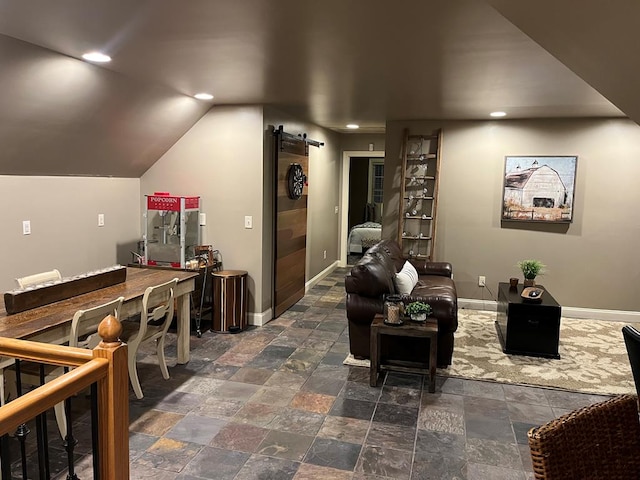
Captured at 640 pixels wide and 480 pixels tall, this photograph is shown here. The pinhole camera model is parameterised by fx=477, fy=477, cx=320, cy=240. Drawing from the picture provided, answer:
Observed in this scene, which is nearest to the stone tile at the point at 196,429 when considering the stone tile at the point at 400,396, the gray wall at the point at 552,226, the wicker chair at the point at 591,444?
the stone tile at the point at 400,396

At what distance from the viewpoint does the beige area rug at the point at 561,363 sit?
3811mm

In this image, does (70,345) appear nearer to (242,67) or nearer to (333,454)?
(333,454)

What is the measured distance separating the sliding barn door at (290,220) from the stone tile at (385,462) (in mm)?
2799

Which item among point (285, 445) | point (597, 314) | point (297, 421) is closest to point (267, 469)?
point (285, 445)

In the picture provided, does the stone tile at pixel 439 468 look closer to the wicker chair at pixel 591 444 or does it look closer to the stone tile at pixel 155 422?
the wicker chair at pixel 591 444

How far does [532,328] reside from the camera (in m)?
4.34

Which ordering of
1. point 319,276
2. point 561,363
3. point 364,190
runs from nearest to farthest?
point 561,363 < point 319,276 < point 364,190

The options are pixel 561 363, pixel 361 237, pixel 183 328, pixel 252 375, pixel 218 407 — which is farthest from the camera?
pixel 361 237

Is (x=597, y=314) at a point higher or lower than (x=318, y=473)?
higher

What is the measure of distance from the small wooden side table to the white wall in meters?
2.79

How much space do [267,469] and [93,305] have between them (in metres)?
1.41

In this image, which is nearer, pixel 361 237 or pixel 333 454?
pixel 333 454

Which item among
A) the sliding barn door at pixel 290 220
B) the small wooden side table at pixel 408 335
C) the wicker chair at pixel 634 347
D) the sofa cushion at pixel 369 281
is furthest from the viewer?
the sliding barn door at pixel 290 220

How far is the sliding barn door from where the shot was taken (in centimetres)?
528
